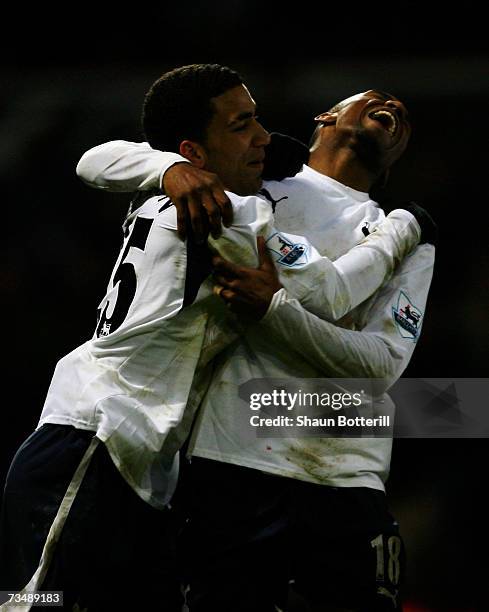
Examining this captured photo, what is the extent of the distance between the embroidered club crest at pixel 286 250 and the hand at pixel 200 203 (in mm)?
94

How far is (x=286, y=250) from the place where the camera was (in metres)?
1.97

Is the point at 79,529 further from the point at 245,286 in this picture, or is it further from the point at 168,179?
the point at 168,179

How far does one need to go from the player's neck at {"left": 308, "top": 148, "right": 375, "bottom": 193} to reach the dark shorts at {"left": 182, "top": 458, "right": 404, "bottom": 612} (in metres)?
0.66

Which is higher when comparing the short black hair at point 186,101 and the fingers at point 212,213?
the short black hair at point 186,101

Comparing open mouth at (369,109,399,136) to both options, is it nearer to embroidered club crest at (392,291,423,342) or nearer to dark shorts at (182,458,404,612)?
embroidered club crest at (392,291,423,342)

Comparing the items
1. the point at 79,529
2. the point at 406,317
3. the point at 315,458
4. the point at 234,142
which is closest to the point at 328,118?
the point at 234,142

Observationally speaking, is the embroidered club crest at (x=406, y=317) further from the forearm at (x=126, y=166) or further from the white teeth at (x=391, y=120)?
the forearm at (x=126, y=166)

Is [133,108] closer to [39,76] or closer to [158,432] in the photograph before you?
[39,76]

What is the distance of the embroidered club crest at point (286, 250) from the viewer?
196cm

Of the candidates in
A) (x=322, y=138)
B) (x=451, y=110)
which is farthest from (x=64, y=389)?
(x=451, y=110)

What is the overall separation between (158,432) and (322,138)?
0.81 m

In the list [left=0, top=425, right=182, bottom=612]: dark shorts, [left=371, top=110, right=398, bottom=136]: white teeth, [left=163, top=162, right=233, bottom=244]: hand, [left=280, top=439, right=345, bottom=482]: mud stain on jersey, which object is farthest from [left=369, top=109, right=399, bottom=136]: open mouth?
[left=0, top=425, right=182, bottom=612]: dark shorts

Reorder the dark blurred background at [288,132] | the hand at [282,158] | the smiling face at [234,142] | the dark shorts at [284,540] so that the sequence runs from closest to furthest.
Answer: the dark shorts at [284,540] → the smiling face at [234,142] → the hand at [282,158] → the dark blurred background at [288,132]

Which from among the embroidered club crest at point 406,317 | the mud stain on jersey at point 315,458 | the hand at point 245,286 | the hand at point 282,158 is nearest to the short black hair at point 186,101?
the hand at point 282,158
